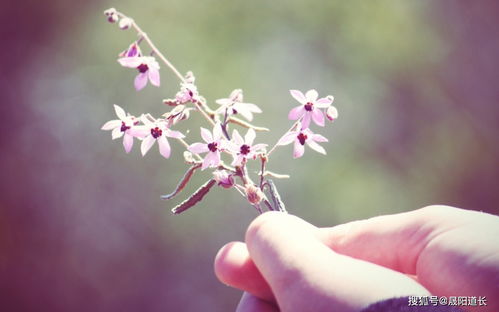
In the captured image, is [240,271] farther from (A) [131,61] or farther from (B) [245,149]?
(A) [131,61]

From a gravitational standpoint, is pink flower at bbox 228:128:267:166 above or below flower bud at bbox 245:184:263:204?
above

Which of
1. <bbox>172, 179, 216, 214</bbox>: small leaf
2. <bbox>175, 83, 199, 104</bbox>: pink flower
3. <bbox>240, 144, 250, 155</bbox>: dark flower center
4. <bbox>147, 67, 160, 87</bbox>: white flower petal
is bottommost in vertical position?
<bbox>172, 179, 216, 214</bbox>: small leaf

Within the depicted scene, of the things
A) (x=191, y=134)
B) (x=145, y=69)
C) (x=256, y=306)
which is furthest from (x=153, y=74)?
(x=191, y=134)

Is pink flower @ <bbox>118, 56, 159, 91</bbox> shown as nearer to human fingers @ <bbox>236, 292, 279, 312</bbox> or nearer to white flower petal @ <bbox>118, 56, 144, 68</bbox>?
white flower petal @ <bbox>118, 56, 144, 68</bbox>

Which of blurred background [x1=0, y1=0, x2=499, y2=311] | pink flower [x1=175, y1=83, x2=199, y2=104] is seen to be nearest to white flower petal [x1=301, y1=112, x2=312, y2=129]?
pink flower [x1=175, y1=83, x2=199, y2=104]

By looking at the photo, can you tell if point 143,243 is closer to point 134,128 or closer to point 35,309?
point 35,309

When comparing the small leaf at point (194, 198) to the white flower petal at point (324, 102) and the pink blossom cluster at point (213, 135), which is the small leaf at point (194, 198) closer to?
the pink blossom cluster at point (213, 135)

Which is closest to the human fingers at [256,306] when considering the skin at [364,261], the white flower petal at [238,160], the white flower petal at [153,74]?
the skin at [364,261]

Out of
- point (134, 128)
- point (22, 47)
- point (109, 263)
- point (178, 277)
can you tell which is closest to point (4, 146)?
point (22, 47)
